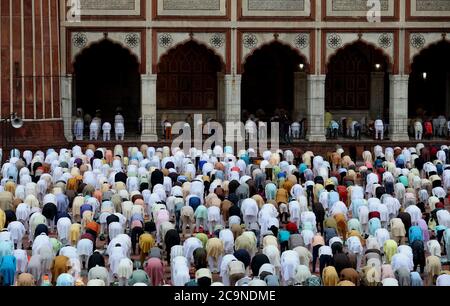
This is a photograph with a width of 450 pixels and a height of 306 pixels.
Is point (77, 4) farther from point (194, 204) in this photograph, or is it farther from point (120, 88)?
point (194, 204)

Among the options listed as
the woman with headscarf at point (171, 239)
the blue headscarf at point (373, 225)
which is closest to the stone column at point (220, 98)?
the blue headscarf at point (373, 225)

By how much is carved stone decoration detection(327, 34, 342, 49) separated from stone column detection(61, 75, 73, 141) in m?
9.54

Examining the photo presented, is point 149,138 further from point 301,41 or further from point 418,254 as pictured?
point 418,254

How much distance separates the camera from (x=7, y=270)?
26.3 metres

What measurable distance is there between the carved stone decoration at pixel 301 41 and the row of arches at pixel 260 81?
237cm

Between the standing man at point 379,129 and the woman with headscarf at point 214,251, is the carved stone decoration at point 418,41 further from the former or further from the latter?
the woman with headscarf at point 214,251

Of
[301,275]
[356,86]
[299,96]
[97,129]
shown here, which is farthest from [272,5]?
[301,275]

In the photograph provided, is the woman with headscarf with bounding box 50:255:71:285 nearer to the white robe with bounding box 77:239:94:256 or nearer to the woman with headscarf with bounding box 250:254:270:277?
the white robe with bounding box 77:239:94:256

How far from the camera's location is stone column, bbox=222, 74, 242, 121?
4866cm

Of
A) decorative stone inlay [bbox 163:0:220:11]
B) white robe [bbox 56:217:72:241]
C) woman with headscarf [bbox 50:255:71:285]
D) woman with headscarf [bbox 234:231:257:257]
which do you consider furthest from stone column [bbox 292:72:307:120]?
woman with headscarf [bbox 50:255:71:285]

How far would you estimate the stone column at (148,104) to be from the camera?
48.0 m

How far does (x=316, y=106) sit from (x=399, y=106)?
3116 millimetres
